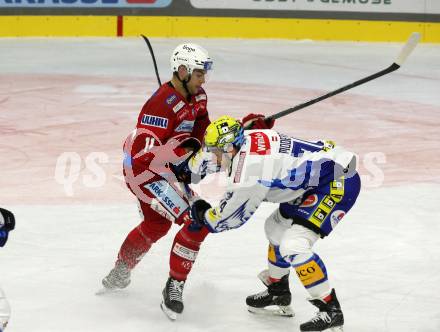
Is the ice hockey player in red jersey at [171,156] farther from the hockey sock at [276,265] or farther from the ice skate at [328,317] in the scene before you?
the ice skate at [328,317]

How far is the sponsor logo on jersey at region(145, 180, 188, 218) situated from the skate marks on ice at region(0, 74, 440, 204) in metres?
2.27

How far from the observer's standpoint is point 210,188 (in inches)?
317

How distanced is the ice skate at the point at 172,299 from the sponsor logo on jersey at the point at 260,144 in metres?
1.01

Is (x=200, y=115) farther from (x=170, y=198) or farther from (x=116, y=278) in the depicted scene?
(x=116, y=278)

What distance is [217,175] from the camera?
330 inches

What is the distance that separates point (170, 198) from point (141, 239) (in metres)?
0.40

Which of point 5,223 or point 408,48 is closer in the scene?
point 5,223

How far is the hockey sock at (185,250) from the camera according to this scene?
5326mm

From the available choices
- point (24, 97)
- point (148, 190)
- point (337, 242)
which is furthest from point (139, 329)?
point (24, 97)

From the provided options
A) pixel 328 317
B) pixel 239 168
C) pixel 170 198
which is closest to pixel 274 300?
pixel 328 317

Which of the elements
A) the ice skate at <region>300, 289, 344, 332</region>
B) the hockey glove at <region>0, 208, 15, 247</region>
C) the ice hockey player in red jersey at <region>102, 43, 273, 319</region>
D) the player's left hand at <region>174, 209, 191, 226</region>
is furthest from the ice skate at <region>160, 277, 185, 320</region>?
the hockey glove at <region>0, 208, 15, 247</region>

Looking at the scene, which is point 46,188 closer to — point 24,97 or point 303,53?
point 24,97

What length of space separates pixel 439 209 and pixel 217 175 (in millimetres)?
2023

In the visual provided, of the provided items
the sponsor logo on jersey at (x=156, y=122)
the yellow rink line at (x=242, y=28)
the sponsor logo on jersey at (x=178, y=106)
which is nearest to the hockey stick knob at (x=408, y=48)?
the sponsor logo on jersey at (x=178, y=106)
